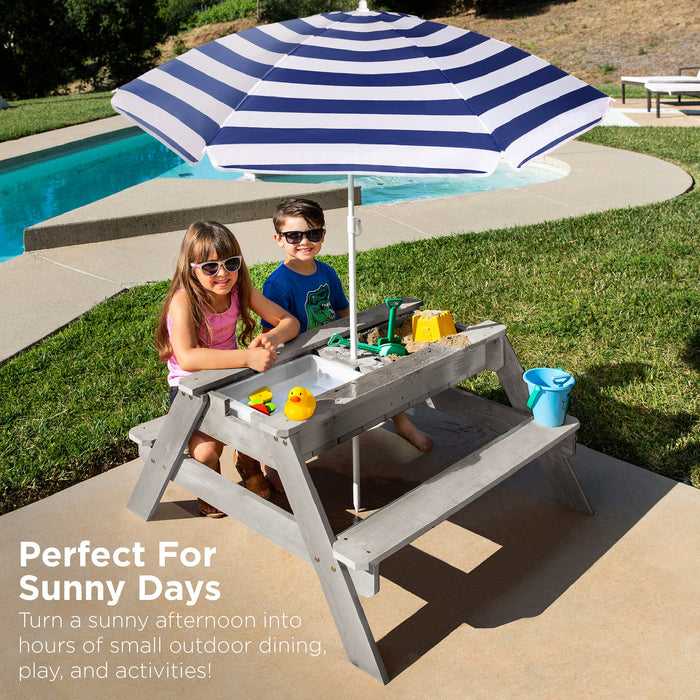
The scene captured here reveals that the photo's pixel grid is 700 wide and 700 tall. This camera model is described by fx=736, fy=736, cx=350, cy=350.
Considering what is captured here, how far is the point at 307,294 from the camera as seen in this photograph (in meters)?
3.67

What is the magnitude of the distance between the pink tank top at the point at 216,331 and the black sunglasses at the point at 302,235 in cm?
34

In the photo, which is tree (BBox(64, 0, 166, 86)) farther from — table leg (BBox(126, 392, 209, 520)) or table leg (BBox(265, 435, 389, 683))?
table leg (BBox(265, 435, 389, 683))

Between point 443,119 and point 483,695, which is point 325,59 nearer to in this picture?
point 443,119

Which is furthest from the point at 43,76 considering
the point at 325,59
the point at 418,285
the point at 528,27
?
the point at 325,59

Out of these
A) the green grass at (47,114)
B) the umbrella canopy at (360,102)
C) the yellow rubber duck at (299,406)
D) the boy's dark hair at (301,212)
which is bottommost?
the yellow rubber duck at (299,406)

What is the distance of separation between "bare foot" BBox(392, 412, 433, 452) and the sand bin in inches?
25.9

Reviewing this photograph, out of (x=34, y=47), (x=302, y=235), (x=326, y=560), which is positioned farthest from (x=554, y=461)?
(x=34, y=47)

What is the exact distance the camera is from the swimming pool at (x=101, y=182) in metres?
11.6

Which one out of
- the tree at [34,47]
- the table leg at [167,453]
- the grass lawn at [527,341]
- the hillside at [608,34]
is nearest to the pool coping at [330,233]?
the grass lawn at [527,341]

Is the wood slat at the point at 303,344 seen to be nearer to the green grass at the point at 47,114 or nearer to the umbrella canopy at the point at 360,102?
the umbrella canopy at the point at 360,102

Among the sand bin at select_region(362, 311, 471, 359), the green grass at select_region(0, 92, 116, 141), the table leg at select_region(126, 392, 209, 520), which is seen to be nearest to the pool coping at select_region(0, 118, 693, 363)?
the table leg at select_region(126, 392, 209, 520)

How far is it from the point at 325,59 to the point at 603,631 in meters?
2.38

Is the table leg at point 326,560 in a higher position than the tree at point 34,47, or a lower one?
lower

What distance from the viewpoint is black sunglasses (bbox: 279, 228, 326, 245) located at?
11.2 ft
